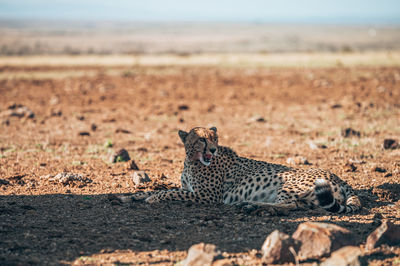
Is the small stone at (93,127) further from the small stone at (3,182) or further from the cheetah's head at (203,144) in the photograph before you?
the cheetah's head at (203,144)

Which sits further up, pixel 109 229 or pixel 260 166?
pixel 260 166

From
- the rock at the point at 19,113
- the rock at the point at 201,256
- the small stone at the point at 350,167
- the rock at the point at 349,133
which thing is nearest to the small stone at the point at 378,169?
the small stone at the point at 350,167

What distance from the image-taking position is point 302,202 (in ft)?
20.1

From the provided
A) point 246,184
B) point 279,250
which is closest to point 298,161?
point 246,184

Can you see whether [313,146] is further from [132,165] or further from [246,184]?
[246,184]

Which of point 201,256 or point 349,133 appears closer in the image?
point 201,256

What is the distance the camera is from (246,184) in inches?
255

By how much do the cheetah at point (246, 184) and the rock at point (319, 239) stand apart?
122 cm

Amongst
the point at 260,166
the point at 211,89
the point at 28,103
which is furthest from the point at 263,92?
the point at 260,166

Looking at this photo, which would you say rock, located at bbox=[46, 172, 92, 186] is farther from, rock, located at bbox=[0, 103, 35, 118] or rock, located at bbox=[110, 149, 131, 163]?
rock, located at bbox=[0, 103, 35, 118]

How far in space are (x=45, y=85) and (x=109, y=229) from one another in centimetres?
1737

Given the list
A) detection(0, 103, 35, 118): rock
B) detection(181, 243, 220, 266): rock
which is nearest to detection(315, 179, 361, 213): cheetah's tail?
detection(181, 243, 220, 266): rock

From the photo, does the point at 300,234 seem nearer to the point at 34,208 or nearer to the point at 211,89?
the point at 34,208

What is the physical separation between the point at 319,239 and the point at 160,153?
5.63 metres
